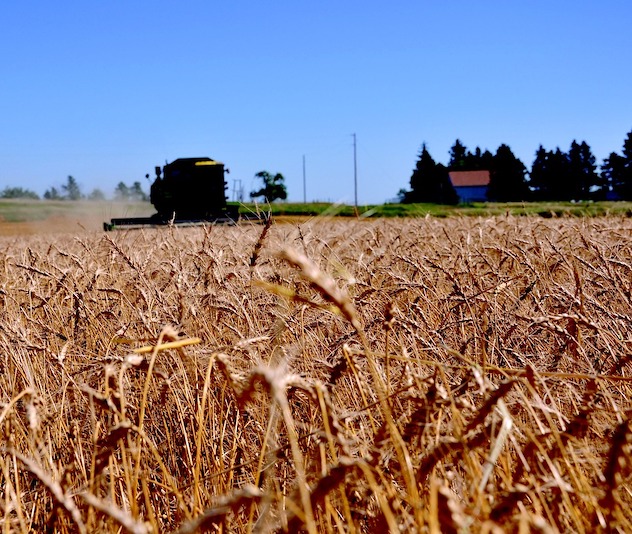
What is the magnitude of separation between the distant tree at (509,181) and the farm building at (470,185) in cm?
917

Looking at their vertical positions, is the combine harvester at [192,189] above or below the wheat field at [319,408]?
above

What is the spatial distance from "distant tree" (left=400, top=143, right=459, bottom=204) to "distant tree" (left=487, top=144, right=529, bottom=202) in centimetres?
634

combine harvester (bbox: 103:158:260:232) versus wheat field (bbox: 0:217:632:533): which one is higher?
combine harvester (bbox: 103:158:260:232)

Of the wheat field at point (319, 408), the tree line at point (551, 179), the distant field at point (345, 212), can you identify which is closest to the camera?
the wheat field at point (319, 408)

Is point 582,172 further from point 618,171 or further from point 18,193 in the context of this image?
point 18,193

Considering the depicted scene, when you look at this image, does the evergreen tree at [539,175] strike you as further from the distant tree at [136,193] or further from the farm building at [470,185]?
the distant tree at [136,193]

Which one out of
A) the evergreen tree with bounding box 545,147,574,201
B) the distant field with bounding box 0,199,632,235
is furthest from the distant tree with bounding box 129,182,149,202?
the evergreen tree with bounding box 545,147,574,201

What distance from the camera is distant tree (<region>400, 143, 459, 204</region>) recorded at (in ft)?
240

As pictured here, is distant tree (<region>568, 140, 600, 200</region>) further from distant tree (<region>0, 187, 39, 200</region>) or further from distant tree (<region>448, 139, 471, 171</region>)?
distant tree (<region>0, 187, 39, 200</region>)

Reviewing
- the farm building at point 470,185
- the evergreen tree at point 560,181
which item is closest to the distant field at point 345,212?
the evergreen tree at point 560,181

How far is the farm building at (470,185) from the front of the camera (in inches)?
3051

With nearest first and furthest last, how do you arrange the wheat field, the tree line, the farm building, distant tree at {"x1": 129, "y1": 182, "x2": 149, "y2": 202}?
the wheat field → distant tree at {"x1": 129, "y1": 182, "x2": 149, "y2": 202} → the tree line → the farm building

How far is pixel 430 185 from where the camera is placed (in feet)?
242

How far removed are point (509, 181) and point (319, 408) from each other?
220 ft
